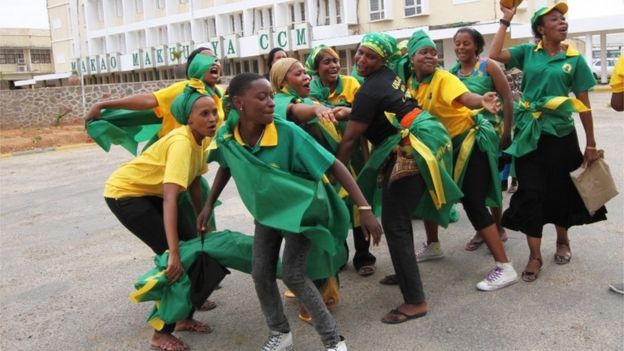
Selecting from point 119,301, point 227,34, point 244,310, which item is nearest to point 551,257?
point 244,310

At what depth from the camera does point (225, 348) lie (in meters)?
3.58

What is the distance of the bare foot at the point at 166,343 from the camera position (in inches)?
139

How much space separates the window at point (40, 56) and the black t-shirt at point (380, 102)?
72398mm

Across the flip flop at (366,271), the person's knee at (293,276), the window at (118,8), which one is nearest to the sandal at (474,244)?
the flip flop at (366,271)

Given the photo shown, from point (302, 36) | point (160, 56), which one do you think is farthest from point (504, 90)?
point (160, 56)

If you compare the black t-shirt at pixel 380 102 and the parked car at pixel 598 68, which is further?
the parked car at pixel 598 68

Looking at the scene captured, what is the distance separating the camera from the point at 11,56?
6619 cm

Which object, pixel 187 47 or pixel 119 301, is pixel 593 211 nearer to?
pixel 119 301

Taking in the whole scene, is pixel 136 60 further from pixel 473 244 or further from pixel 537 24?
pixel 537 24

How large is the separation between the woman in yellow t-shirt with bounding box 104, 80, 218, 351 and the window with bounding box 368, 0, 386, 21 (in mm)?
28188

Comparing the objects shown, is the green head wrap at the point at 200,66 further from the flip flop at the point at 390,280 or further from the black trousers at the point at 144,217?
the flip flop at the point at 390,280

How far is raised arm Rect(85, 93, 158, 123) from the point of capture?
4.09m

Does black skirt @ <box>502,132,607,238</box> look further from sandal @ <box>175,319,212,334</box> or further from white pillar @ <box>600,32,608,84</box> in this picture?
white pillar @ <box>600,32,608,84</box>

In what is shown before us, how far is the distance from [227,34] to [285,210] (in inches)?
1436
